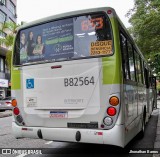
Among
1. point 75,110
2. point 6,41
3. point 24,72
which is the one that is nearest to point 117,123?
point 75,110

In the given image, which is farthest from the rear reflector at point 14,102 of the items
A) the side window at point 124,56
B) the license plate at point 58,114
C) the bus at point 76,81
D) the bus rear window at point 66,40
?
the side window at point 124,56

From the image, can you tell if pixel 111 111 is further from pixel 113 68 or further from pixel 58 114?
pixel 58 114

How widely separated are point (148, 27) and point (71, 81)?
15.3 metres

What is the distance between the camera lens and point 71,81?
6.58 meters

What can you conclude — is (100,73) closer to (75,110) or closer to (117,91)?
(117,91)

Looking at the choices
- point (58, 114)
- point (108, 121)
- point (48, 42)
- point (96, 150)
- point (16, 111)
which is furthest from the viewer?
point (96, 150)

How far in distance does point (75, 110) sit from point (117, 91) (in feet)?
3.12

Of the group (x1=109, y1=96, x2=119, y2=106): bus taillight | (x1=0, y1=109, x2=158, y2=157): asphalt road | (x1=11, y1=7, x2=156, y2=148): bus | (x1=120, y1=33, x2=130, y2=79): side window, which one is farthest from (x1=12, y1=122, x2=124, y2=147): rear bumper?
(x1=120, y1=33, x2=130, y2=79): side window

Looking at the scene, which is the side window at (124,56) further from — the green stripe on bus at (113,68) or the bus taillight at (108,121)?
the bus taillight at (108,121)

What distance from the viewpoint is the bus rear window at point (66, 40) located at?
6.48m

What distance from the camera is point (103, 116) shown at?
245 inches

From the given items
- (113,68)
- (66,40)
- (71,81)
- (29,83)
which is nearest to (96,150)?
(71,81)

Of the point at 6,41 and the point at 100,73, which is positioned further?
the point at 6,41

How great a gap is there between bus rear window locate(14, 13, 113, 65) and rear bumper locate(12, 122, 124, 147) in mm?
1477
